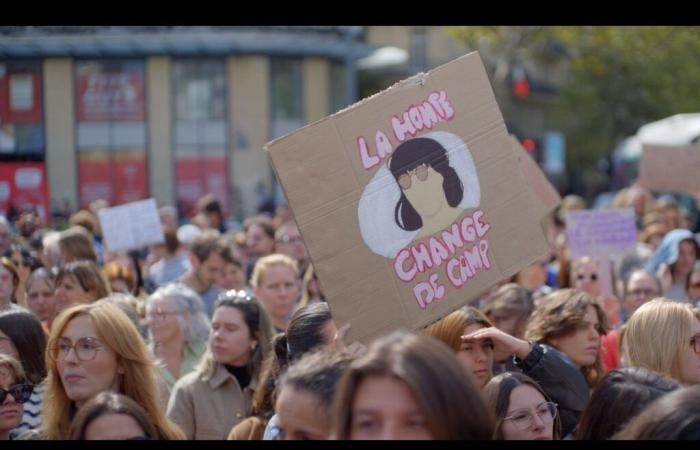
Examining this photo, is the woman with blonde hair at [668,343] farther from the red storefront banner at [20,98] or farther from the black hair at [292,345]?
the red storefront banner at [20,98]

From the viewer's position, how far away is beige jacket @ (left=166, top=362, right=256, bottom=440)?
254 inches

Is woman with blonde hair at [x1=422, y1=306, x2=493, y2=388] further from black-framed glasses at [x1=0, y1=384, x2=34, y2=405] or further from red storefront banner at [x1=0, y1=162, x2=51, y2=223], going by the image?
red storefront banner at [x1=0, y1=162, x2=51, y2=223]

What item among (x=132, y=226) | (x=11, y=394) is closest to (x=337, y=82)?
(x=132, y=226)

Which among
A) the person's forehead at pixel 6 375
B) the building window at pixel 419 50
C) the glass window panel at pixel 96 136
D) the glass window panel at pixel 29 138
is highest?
the building window at pixel 419 50

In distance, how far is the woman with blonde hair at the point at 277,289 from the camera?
8414 mm

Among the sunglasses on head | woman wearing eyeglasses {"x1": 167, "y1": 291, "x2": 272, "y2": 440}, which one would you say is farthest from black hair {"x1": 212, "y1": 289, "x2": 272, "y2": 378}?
the sunglasses on head

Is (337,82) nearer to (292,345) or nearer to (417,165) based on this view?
(292,345)

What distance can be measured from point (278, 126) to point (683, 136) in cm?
2118

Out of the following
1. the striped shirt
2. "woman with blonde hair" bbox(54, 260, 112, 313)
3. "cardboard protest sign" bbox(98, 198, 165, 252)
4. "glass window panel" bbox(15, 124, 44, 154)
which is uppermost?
"glass window panel" bbox(15, 124, 44, 154)

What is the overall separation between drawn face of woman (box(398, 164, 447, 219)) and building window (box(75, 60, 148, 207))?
3580cm

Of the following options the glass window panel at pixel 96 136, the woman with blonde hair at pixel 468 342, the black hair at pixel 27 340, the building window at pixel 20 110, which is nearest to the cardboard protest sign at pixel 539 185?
the woman with blonde hair at pixel 468 342

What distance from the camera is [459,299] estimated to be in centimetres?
513

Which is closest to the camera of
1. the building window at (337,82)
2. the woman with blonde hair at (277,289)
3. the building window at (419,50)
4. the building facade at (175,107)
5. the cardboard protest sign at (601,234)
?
the woman with blonde hair at (277,289)

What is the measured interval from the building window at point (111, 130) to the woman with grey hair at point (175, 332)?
33165 millimetres
